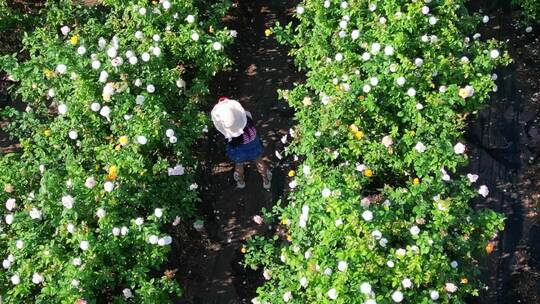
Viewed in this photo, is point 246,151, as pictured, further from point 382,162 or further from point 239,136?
point 382,162

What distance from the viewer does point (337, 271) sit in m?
4.60

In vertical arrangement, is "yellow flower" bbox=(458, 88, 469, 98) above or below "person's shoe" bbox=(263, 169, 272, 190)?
above

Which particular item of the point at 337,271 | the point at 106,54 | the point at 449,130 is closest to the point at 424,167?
the point at 449,130

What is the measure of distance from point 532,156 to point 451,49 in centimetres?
188

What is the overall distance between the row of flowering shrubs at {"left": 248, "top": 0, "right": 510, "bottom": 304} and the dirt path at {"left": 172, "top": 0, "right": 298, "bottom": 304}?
1.37 ft

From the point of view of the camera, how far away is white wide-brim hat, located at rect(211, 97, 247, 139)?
569 centimetres

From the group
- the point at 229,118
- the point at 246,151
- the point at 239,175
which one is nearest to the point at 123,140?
the point at 229,118

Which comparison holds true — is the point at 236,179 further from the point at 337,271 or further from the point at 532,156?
the point at 532,156

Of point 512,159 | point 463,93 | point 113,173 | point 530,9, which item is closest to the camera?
point 113,173

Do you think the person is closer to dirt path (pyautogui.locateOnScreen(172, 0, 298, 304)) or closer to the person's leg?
the person's leg

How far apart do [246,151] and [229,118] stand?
59cm

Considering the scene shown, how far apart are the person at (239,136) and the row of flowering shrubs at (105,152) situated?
24 cm

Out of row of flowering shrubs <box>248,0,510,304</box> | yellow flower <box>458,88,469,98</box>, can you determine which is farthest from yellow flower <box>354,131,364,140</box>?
yellow flower <box>458,88,469,98</box>

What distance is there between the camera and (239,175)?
6.58 m
